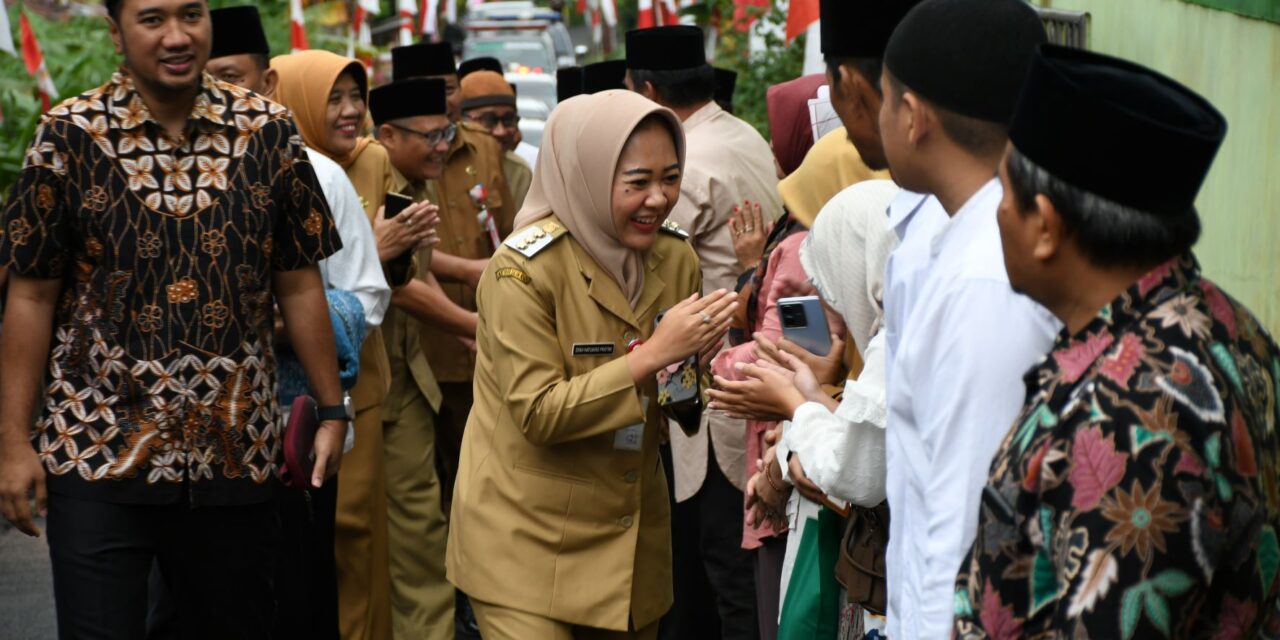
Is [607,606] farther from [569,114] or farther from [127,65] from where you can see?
[127,65]

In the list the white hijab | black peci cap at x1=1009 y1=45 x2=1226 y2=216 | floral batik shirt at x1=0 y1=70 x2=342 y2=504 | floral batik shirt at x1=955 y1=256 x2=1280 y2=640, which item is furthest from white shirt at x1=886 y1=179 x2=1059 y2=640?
floral batik shirt at x1=0 y1=70 x2=342 y2=504

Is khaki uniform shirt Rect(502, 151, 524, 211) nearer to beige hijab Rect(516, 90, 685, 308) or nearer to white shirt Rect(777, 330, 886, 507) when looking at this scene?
beige hijab Rect(516, 90, 685, 308)

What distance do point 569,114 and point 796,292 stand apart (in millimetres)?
798

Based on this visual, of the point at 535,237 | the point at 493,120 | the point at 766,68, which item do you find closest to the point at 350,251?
the point at 535,237

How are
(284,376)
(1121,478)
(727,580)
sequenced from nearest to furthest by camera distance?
(1121,478)
(284,376)
(727,580)

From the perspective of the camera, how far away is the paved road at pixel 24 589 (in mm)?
7090

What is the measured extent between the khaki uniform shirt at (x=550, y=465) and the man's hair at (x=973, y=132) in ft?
5.47

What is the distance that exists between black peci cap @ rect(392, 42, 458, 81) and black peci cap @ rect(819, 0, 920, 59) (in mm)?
5941

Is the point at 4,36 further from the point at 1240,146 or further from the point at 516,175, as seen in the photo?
the point at 1240,146

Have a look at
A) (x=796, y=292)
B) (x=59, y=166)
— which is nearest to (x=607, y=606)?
(x=796, y=292)

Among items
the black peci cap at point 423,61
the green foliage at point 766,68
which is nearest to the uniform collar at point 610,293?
the black peci cap at point 423,61

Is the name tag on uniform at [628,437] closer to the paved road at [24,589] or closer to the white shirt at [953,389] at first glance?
the white shirt at [953,389]

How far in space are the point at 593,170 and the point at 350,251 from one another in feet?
5.14

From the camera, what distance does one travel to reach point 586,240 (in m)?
4.57
